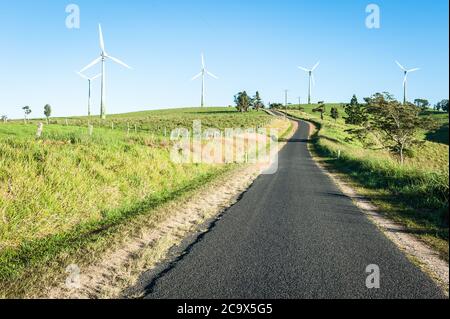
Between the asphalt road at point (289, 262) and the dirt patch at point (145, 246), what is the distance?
1.40 ft

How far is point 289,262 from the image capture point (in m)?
6.34

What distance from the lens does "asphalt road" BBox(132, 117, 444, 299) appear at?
206 inches

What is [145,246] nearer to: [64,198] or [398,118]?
[64,198]

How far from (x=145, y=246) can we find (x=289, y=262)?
2.83m

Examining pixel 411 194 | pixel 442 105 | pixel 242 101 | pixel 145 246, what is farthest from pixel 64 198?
pixel 442 105

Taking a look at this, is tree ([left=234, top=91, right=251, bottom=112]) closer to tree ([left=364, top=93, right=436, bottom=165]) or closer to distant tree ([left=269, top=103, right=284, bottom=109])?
distant tree ([left=269, top=103, right=284, bottom=109])

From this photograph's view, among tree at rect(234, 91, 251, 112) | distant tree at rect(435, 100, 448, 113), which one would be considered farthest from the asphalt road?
distant tree at rect(435, 100, 448, 113)

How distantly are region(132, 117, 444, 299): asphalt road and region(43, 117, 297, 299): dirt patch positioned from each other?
16.8 inches

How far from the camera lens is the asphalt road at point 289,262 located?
5242mm

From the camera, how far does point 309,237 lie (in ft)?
25.9

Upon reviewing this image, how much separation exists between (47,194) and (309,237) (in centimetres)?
602
